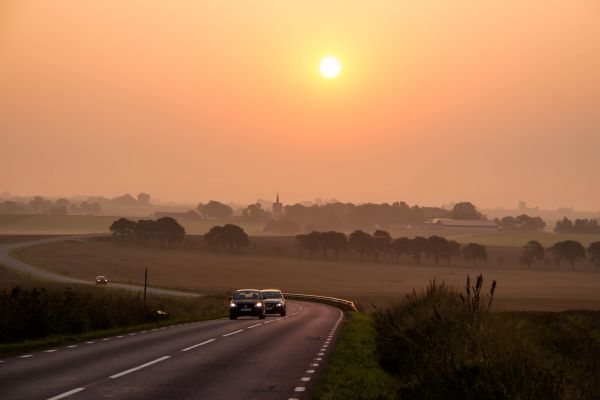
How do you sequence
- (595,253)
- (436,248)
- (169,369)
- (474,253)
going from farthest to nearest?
(474,253) < (595,253) < (436,248) < (169,369)

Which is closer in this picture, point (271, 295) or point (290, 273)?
point (271, 295)

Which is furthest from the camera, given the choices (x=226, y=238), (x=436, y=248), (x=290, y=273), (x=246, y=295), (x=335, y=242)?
(x=226, y=238)

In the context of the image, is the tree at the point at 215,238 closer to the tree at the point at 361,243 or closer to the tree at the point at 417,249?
the tree at the point at 361,243

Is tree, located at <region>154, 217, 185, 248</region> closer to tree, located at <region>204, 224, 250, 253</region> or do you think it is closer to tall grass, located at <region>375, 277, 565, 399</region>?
tree, located at <region>204, 224, 250, 253</region>

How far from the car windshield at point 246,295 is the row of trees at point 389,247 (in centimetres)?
14511

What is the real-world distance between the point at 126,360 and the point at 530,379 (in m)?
12.3

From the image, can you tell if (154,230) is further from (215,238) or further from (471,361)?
(471,361)

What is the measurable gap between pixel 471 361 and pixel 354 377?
608cm

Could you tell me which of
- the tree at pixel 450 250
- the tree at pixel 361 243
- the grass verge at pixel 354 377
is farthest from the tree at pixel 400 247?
the grass verge at pixel 354 377

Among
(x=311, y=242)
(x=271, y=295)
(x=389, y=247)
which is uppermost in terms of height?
(x=311, y=242)

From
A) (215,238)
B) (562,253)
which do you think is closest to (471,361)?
(215,238)

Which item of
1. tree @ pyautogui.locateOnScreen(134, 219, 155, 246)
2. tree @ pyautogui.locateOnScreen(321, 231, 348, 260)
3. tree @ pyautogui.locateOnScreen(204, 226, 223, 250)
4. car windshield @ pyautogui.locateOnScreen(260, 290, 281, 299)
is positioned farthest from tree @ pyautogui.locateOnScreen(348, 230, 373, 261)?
car windshield @ pyautogui.locateOnScreen(260, 290, 281, 299)

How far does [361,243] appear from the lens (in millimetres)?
196125

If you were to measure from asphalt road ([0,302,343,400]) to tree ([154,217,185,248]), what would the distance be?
164959 mm
